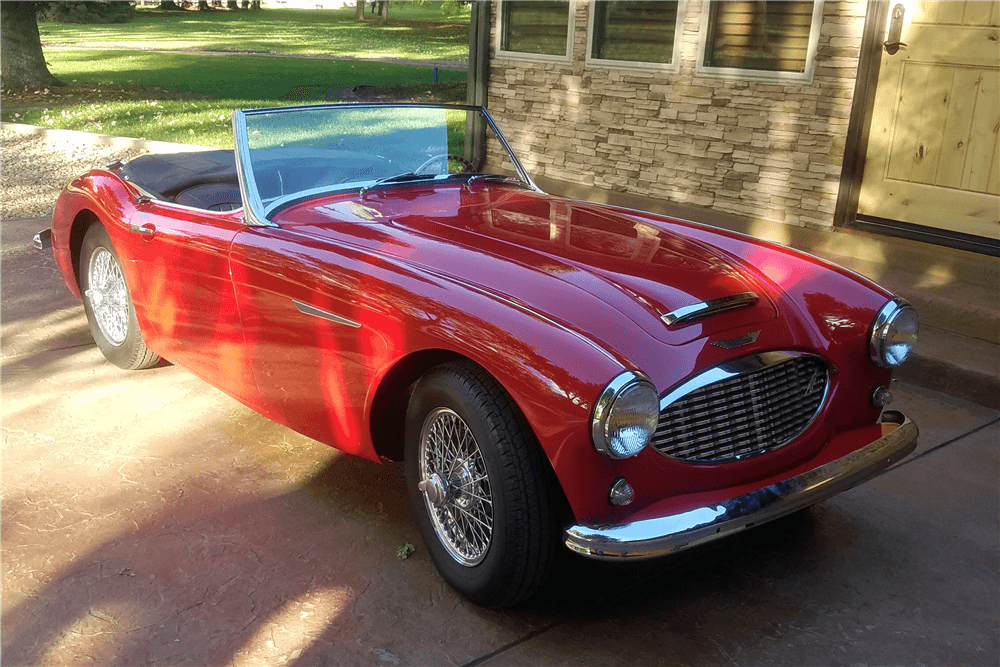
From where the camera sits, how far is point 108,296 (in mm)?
4508

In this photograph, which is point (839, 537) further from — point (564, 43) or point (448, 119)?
point (564, 43)

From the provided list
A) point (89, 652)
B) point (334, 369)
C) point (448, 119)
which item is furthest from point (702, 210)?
point (89, 652)

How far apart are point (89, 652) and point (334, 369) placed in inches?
43.0

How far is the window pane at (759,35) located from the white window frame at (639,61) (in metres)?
0.26

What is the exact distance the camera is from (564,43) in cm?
820

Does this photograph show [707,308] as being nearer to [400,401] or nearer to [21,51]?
[400,401]

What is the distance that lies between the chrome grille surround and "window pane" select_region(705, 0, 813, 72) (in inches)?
170

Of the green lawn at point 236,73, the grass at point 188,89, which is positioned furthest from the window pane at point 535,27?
the green lawn at point 236,73

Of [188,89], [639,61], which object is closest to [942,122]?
[639,61]

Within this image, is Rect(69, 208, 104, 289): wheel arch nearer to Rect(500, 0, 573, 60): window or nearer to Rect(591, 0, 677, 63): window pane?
Rect(591, 0, 677, 63): window pane

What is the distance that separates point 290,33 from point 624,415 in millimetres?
32185

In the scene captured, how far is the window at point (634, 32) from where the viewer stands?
7348 mm

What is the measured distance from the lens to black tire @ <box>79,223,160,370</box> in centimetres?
435

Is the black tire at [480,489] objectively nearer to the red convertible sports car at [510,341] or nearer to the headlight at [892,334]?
the red convertible sports car at [510,341]
